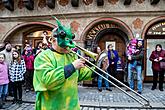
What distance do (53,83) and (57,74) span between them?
0.10 m

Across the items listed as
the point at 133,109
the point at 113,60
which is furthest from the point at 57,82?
the point at 113,60

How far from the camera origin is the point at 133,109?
735 centimetres

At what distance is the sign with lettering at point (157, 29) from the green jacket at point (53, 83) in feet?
31.1

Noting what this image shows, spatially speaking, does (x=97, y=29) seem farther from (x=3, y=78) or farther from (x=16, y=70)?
(x=3, y=78)

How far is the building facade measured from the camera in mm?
11648

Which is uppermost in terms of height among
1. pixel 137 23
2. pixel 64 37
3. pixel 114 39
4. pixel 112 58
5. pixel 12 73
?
pixel 137 23

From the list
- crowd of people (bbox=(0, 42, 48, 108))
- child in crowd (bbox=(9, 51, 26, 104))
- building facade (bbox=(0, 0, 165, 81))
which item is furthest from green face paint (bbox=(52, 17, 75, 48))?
building facade (bbox=(0, 0, 165, 81))

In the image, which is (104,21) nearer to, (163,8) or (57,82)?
(163,8)

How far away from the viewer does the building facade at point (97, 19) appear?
38.2 feet

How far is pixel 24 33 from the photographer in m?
13.2

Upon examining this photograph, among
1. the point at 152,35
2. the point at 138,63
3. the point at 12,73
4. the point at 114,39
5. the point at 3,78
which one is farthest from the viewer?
the point at 114,39

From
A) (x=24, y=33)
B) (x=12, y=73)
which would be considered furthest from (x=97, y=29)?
(x=12, y=73)

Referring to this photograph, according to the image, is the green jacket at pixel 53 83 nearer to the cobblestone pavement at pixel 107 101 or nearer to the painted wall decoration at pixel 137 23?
the cobblestone pavement at pixel 107 101

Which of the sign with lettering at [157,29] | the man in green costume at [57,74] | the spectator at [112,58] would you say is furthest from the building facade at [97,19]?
the man in green costume at [57,74]
